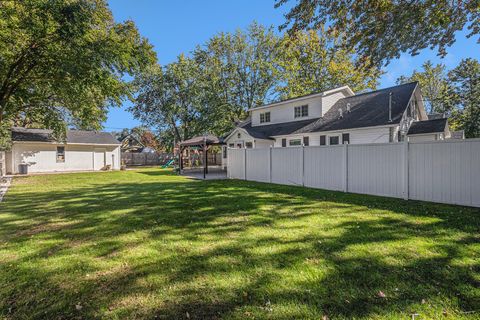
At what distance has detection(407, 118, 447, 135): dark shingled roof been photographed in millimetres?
14547

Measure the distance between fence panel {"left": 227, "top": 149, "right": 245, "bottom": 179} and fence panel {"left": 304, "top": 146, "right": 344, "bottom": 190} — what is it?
417 cm

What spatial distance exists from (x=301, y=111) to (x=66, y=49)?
15.6 meters

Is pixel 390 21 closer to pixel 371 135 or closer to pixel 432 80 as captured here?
pixel 371 135

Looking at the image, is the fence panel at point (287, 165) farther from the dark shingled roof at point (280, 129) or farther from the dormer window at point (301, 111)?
the dormer window at point (301, 111)

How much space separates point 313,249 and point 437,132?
586 inches

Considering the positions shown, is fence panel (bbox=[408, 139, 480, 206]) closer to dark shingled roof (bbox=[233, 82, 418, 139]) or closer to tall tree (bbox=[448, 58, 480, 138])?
dark shingled roof (bbox=[233, 82, 418, 139])

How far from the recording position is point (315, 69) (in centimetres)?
2847

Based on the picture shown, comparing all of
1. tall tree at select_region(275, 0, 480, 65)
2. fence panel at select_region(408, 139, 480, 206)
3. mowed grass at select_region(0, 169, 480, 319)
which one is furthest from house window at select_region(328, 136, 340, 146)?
mowed grass at select_region(0, 169, 480, 319)

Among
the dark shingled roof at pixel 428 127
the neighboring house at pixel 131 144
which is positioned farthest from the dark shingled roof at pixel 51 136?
the dark shingled roof at pixel 428 127

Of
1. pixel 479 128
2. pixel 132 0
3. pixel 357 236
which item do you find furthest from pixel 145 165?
pixel 479 128

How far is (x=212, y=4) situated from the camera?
50.7 ft

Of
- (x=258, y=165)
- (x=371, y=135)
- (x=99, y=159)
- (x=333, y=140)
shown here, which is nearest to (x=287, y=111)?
(x=333, y=140)

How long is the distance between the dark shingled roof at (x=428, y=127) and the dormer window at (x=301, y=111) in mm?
6902

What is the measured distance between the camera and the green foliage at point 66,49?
7.50 metres
